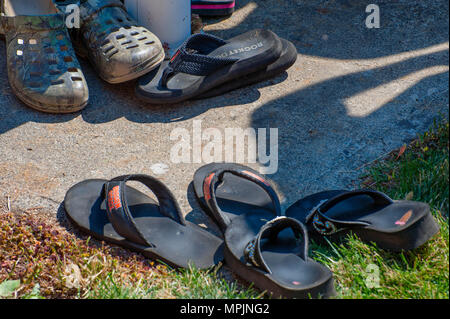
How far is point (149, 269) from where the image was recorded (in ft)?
6.27

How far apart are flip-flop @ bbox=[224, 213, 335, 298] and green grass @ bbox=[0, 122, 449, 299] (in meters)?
0.07

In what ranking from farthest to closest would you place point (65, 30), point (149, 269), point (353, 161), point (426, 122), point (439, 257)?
point (65, 30) → point (426, 122) → point (353, 161) → point (149, 269) → point (439, 257)

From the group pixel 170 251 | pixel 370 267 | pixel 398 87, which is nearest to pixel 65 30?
pixel 170 251

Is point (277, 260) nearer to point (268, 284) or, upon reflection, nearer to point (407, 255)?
point (268, 284)

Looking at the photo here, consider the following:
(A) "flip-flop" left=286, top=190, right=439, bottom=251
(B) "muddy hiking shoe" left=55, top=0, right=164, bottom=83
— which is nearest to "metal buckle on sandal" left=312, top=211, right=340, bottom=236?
(A) "flip-flop" left=286, top=190, right=439, bottom=251

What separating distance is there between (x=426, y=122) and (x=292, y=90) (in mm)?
760

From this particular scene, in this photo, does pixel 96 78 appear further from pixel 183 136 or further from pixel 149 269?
pixel 149 269

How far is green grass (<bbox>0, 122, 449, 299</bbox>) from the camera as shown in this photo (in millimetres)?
1709

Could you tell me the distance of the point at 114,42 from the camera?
2.83 meters

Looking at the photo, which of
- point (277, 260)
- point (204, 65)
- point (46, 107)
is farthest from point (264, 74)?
point (277, 260)

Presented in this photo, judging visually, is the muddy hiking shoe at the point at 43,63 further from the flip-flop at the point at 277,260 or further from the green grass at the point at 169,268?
the flip-flop at the point at 277,260

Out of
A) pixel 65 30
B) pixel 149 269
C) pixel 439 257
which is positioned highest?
pixel 65 30

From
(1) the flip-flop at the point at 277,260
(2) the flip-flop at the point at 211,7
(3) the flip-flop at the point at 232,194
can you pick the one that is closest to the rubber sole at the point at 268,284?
(1) the flip-flop at the point at 277,260

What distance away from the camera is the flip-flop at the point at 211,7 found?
3.59 m
